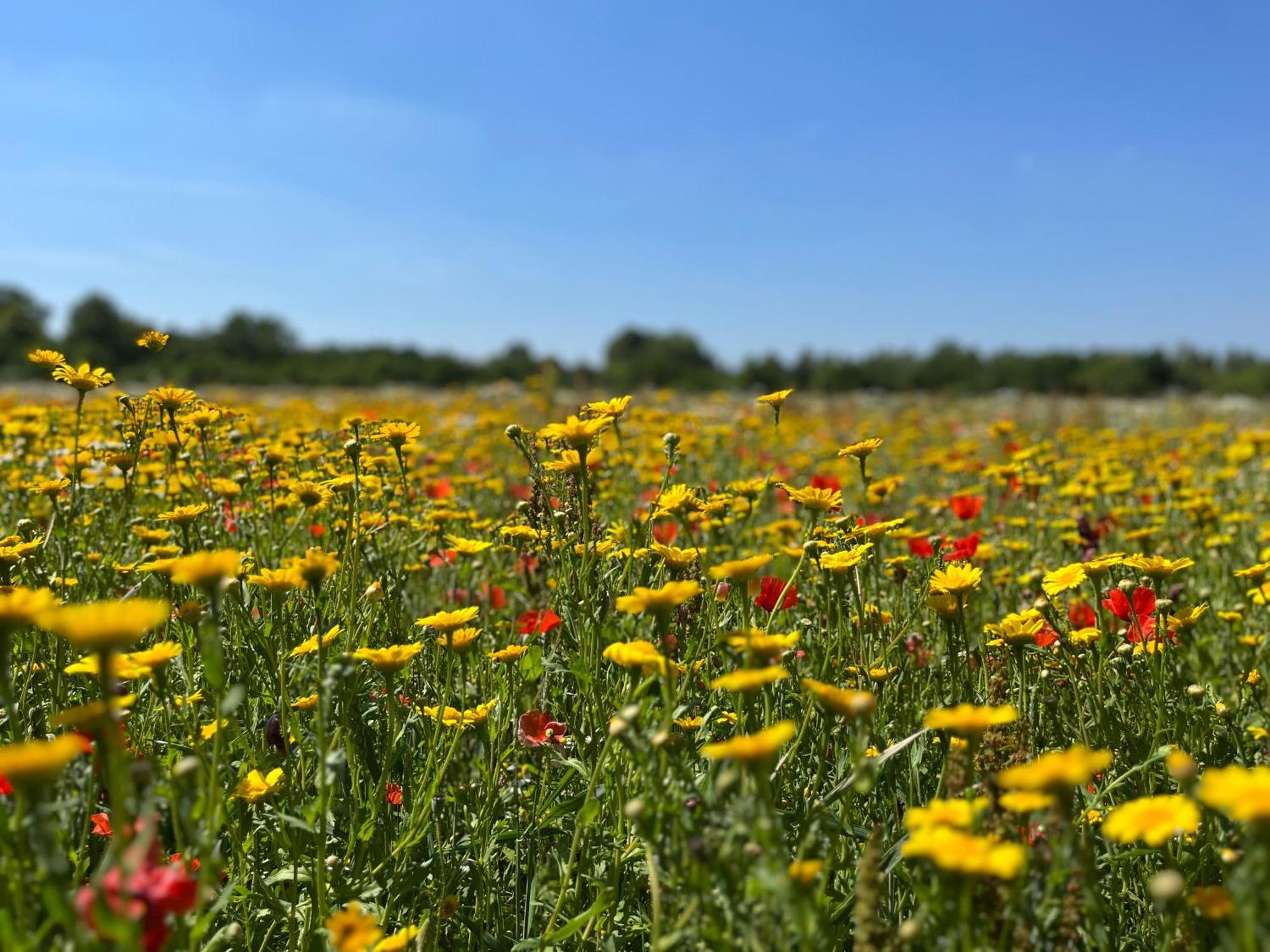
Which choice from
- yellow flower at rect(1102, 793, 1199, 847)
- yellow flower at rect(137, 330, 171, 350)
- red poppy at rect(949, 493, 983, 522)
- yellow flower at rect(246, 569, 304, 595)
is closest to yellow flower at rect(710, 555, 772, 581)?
yellow flower at rect(1102, 793, 1199, 847)

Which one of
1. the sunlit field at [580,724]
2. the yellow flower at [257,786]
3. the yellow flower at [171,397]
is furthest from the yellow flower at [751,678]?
the yellow flower at [171,397]

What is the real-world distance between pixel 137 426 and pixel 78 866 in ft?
4.29

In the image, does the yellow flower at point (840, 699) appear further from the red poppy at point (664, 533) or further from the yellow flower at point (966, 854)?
the red poppy at point (664, 533)

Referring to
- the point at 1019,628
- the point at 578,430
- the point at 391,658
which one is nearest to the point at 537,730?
the point at 391,658

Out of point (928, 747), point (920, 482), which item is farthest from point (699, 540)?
point (920, 482)

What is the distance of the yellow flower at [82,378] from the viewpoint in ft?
7.97

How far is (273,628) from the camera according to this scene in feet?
7.32

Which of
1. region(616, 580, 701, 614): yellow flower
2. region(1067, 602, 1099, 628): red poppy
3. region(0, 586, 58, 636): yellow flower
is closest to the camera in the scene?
region(0, 586, 58, 636): yellow flower

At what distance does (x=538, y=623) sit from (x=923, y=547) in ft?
4.07

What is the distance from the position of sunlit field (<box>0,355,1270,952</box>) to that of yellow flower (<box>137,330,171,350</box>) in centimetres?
13

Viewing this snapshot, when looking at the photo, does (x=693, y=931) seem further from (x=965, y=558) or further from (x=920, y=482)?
(x=920, y=482)

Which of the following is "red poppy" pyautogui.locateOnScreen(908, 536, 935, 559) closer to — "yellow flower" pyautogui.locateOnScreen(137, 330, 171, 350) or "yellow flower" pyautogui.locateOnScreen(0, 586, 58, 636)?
"yellow flower" pyautogui.locateOnScreen(137, 330, 171, 350)

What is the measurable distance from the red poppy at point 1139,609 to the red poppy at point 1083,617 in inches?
9.8

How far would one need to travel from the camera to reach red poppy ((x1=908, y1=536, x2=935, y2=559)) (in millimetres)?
2893
